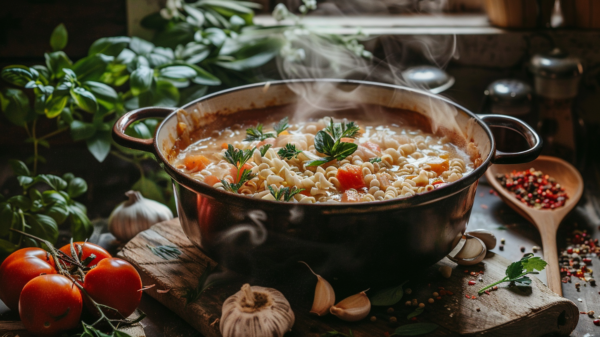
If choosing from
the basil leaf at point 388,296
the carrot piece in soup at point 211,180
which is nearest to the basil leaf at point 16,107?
the carrot piece in soup at point 211,180

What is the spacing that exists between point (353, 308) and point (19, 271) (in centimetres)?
88

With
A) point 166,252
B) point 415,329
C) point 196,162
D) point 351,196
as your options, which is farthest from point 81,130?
point 415,329

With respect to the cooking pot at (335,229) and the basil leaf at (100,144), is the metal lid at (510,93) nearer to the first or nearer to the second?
the cooking pot at (335,229)

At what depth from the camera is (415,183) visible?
5.00 ft

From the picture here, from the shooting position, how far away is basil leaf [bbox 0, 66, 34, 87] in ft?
5.60

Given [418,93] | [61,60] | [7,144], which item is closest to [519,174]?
[418,93]

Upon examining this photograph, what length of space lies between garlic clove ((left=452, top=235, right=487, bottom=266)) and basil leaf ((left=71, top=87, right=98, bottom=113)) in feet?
4.12

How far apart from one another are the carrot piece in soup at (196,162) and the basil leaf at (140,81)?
33 cm

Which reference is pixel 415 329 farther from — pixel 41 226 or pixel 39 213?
pixel 39 213

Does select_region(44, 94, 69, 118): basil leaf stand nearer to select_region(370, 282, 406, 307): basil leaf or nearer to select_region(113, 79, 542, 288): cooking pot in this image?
select_region(113, 79, 542, 288): cooking pot

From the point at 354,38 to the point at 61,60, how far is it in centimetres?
138

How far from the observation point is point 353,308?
1.29 metres

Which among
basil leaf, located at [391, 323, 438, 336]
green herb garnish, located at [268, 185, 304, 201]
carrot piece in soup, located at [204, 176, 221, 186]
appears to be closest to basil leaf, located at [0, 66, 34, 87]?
carrot piece in soup, located at [204, 176, 221, 186]

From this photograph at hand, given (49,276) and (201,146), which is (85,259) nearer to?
(49,276)
